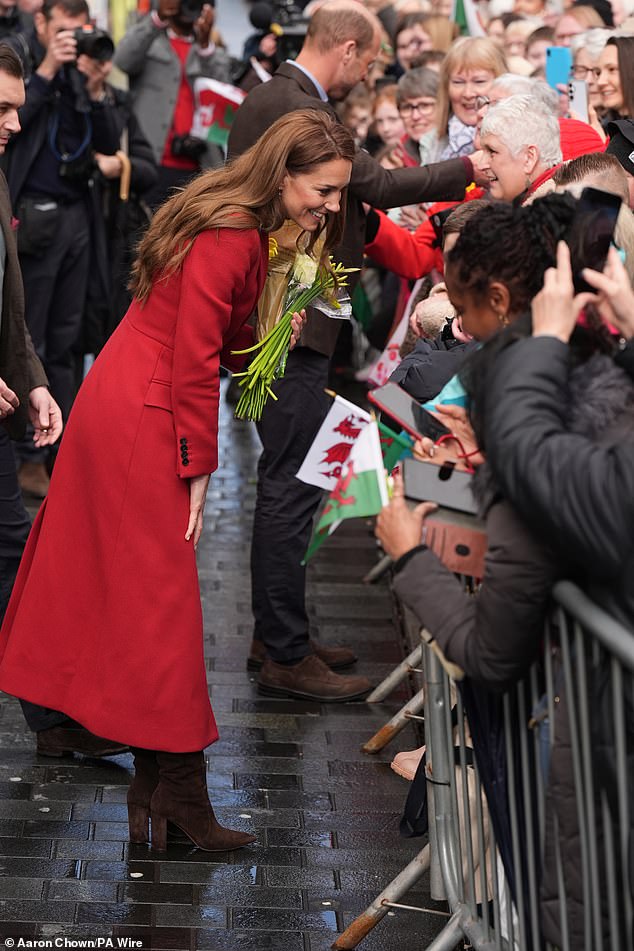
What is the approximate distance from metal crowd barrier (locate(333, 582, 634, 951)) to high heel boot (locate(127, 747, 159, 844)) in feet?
4.00

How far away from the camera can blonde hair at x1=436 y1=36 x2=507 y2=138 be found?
6.66 metres

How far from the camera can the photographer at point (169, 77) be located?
10.6 m

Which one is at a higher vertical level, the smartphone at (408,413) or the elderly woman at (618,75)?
the smartphone at (408,413)

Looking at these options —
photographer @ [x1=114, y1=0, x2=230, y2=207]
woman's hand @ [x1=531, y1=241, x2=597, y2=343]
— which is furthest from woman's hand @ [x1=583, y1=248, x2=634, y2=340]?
photographer @ [x1=114, y1=0, x2=230, y2=207]

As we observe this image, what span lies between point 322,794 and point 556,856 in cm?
213

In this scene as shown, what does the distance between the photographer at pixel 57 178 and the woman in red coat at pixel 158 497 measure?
3.63 metres

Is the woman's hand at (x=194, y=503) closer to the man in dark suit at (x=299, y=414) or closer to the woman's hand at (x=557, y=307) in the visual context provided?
the man in dark suit at (x=299, y=414)

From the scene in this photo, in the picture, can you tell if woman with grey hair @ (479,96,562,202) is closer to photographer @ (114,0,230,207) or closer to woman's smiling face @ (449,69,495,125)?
woman's smiling face @ (449,69,495,125)

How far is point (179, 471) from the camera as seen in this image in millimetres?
→ 4086

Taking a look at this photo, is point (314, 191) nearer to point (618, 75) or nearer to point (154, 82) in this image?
point (618, 75)

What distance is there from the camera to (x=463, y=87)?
6.71m

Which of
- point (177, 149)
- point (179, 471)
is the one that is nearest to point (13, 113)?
point (179, 471)

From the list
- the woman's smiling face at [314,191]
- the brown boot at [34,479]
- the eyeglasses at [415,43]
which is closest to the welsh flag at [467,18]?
the eyeglasses at [415,43]

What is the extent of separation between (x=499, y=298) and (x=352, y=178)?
8.97 feet
